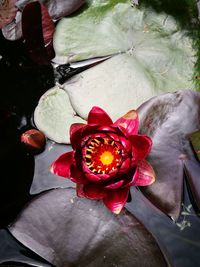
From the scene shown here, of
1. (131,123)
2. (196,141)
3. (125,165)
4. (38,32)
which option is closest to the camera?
(125,165)

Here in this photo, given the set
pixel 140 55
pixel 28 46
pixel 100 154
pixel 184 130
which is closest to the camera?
pixel 100 154

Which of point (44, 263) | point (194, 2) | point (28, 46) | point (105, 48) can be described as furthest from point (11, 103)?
point (194, 2)

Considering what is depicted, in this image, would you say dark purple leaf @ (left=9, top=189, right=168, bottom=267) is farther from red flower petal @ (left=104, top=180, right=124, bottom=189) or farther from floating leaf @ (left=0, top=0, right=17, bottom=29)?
floating leaf @ (left=0, top=0, right=17, bottom=29)

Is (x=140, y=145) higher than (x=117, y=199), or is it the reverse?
(x=140, y=145)

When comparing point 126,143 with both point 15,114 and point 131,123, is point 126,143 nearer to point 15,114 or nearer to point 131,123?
point 131,123

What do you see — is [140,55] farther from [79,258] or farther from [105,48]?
[79,258]

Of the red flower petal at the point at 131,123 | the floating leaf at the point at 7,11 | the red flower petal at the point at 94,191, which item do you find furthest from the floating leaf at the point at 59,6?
the red flower petal at the point at 94,191

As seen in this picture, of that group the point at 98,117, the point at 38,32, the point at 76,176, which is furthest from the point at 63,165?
the point at 38,32

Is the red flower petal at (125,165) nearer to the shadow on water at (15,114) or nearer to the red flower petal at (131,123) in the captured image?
the red flower petal at (131,123)
